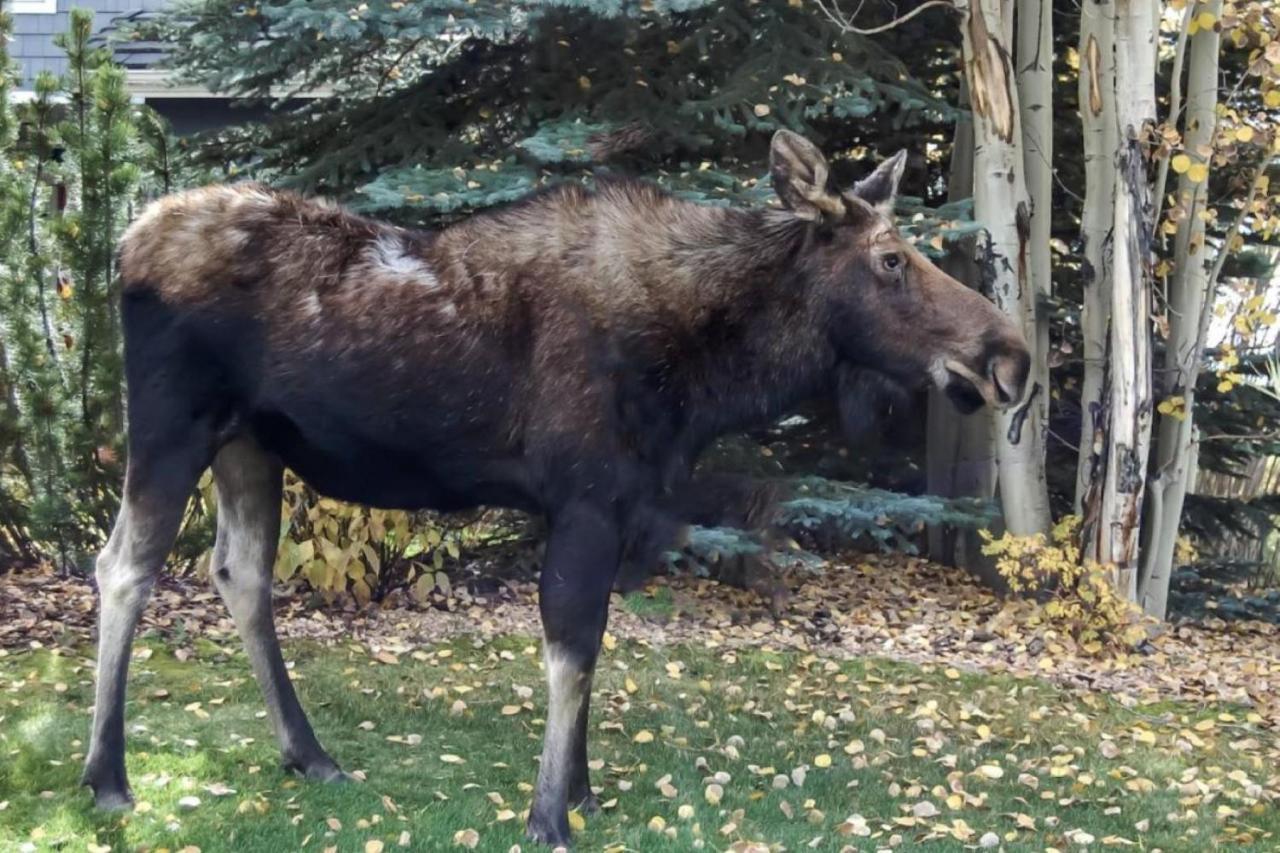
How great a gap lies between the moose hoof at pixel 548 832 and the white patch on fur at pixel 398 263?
1.88 m

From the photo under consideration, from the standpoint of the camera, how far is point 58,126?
7609 millimetres

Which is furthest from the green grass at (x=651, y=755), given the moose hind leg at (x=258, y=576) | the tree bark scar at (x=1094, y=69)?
the tree bark scar at (x=1094, y=69)

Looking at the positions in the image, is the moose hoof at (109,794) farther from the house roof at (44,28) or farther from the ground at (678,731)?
the house roof at (44,28)

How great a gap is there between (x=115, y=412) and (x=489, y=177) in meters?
2.40

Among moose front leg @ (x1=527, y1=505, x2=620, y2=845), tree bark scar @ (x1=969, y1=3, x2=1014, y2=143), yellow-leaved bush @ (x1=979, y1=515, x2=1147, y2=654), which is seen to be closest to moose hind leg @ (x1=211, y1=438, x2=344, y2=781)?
moose front leg @ (x1=527, y1=505, x2=620, y2=845)

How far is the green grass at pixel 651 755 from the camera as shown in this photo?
5.12 m

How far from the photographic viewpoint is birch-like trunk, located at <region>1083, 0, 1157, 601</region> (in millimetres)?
8516

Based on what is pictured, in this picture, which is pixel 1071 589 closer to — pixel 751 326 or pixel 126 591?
pixel 751 326

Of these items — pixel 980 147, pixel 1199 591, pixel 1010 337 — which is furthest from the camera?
pixel 1199 591

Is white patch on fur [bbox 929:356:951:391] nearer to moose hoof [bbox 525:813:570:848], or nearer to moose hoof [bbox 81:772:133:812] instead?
moose hoof [bbox 525:813:570:848]

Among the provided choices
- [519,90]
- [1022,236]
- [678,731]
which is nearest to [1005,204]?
[1022,236]

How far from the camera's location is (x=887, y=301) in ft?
16.5

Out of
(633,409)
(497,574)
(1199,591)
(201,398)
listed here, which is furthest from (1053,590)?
(201,398)

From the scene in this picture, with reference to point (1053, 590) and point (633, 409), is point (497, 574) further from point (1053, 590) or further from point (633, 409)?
point (633, 409)
